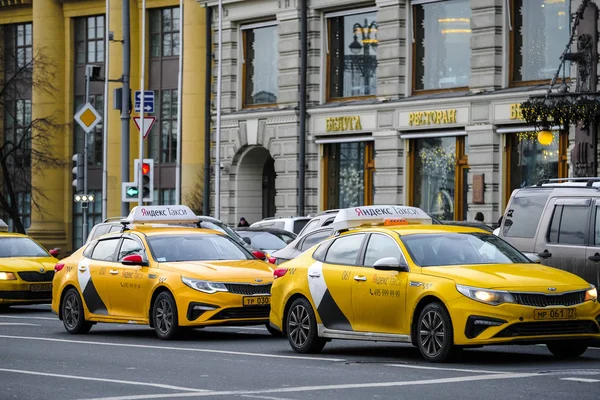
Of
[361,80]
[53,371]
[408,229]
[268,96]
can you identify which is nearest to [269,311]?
[408,229]

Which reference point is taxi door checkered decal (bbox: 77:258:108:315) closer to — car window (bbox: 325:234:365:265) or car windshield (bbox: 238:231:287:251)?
car window (bbox: 325:234:365:265)

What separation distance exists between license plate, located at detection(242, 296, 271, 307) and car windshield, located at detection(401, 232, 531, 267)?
3.40 metres

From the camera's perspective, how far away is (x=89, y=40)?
58781 mm

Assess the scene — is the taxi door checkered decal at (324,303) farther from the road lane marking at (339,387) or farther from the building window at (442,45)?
the building window at (442,45)

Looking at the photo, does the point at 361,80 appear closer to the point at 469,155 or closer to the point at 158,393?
the point at 469,155

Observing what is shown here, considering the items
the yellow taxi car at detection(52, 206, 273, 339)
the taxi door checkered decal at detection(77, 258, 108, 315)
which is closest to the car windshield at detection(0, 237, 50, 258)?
the yellow taxi car at detection(52, 206, 273, 339)

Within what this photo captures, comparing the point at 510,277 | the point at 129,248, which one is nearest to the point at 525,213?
the point at 510,277

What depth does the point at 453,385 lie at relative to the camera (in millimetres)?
12641

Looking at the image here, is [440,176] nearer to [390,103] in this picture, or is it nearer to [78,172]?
[390,103]

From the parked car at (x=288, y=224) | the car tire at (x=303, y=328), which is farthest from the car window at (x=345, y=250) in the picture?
the parked car at (x=288, y=224)

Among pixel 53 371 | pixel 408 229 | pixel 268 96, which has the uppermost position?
pixel 268 96

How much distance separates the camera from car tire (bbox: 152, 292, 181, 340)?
1895 centimetres

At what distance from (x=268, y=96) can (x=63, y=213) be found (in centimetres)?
1770

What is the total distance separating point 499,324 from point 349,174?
2773 centimetres
